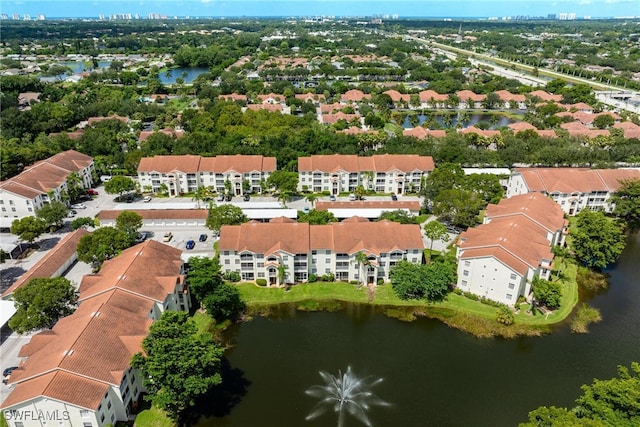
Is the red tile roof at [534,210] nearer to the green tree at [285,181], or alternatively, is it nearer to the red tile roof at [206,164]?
the green tree at [285,181]

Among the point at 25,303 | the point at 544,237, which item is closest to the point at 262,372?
the point at 25,303

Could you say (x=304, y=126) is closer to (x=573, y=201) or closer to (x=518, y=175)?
(x=518, y=175)

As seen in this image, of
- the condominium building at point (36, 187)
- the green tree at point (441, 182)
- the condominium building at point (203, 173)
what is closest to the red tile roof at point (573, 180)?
the green tree at point (441, 182)

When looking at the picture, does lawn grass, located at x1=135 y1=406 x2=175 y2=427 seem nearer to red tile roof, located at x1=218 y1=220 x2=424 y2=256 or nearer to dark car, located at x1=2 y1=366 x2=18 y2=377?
dark car, located at x1=2 y1=366 x2=18 y2=377

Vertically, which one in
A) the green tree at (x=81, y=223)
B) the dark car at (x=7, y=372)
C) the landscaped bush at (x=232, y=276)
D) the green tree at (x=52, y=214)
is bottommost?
the landscaped bush at (x=232, y=276)

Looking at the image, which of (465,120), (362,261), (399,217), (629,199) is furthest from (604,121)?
(362,261)

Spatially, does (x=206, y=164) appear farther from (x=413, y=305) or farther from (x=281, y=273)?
(x=413, y=305)

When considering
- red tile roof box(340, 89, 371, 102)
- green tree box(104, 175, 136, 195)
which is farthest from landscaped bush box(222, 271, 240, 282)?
red tile roof box(340, 89, 371, 102)
